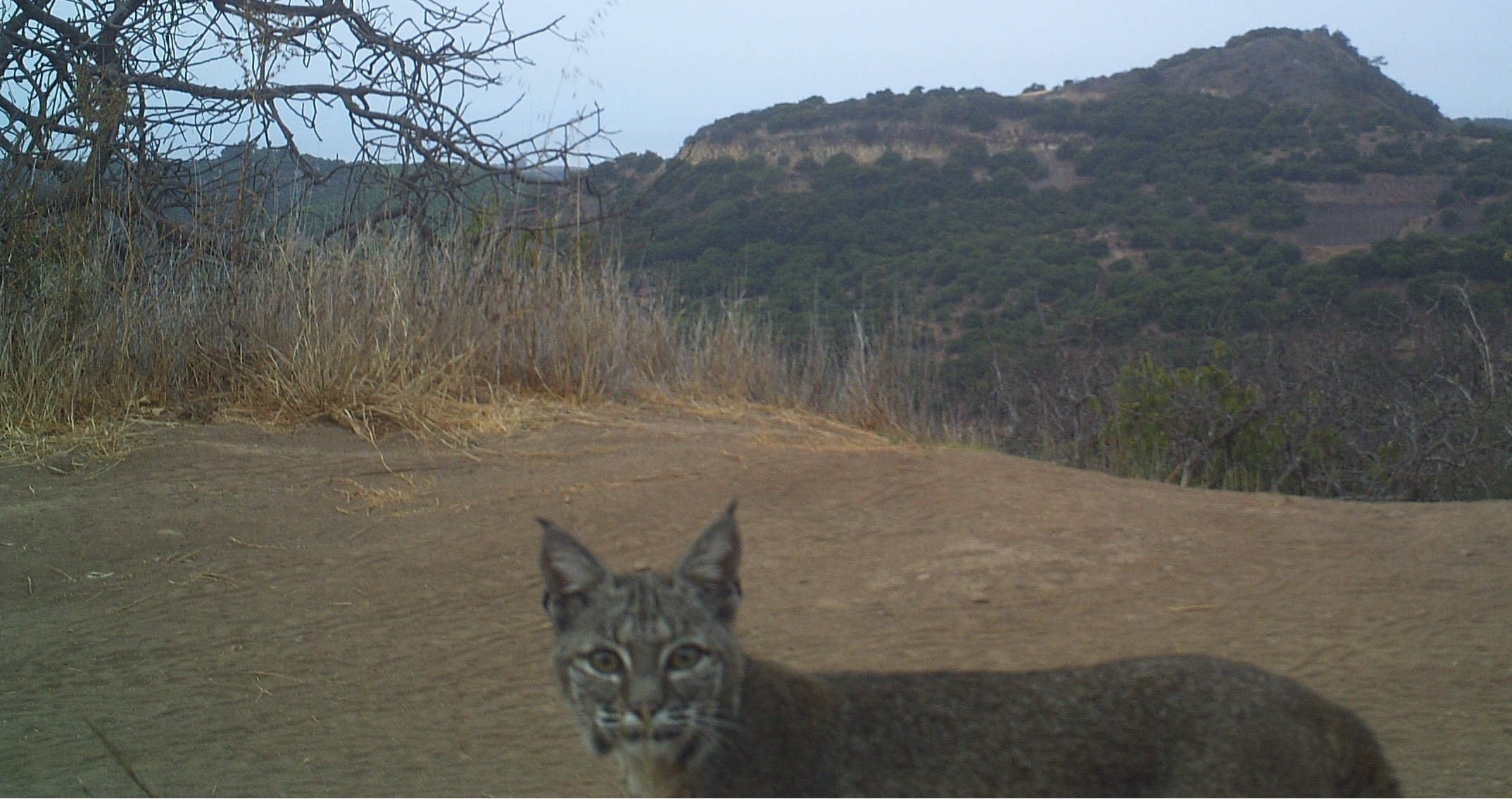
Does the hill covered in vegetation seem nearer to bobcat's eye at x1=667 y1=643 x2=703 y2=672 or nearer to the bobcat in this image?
the bobcat

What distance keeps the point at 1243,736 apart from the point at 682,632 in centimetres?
106

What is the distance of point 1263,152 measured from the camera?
26.6 meters

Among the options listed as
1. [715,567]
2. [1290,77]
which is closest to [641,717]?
[715,567]

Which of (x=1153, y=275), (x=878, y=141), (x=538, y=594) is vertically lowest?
(x=538, y=594)

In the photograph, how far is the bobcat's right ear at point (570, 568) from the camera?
2.37m

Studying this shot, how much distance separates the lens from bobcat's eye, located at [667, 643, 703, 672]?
2.26 m

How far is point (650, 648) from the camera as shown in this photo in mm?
2246

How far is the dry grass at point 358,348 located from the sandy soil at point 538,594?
0.67m

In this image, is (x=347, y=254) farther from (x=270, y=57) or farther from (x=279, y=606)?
(x=279, y=606)

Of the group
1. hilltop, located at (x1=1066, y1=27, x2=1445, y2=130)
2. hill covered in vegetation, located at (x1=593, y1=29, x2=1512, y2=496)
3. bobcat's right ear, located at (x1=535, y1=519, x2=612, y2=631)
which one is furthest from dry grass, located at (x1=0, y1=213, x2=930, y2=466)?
hilltop, located at (x1=1066, y1=27, x2=1445, y2=130)

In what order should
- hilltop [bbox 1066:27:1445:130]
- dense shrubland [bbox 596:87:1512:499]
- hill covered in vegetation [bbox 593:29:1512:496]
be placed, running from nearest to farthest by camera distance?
dense shrubland [bbox 596:87:1512:499] < hill covered in vegetation [bbox 593:29:1512:496] < hilltop [bbox 1066:27:1445:130]

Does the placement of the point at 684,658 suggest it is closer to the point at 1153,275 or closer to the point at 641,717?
the point at 641,717

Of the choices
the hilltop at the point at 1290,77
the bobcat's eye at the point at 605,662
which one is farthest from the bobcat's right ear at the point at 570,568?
the hilltop at the point at 1290,77

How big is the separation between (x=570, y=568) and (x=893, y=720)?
2.39 ft
